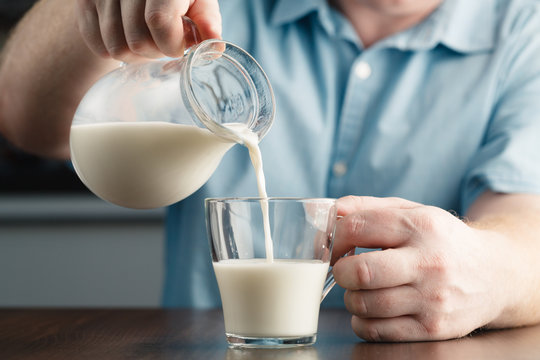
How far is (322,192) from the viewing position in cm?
129

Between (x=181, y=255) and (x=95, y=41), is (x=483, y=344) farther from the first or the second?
(x=181, y=255)

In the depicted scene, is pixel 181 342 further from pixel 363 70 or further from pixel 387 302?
pixel 363 70

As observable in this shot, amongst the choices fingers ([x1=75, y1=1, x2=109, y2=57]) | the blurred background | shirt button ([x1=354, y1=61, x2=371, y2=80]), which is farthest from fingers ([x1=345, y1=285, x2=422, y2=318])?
the blurred background

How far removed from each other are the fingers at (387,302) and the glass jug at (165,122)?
0.68 feet

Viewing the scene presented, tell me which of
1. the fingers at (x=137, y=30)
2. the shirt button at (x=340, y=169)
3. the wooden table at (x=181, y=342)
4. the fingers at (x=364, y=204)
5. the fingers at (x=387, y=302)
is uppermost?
the fingers at (x=137, y=30)

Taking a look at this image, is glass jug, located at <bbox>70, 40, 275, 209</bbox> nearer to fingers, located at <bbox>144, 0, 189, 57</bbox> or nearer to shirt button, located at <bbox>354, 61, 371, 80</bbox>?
fingers, located at <bbox>144, 0, 189, 57</bbox>

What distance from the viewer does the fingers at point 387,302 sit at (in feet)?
2.31

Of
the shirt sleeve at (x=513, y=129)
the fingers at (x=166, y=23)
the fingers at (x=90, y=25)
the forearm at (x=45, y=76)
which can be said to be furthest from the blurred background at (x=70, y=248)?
the fingers at (x=166, y=23)

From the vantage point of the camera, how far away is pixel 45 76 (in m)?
1.06

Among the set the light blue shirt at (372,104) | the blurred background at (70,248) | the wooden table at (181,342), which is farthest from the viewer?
the blurred background at (70,248)

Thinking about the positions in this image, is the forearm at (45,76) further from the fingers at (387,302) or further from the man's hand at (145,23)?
the fingers at (387,302)

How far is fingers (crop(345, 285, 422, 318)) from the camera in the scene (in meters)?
0.70

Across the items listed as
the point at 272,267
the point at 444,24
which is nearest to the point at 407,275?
the point at 272,267

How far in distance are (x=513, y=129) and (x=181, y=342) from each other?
0.72m
